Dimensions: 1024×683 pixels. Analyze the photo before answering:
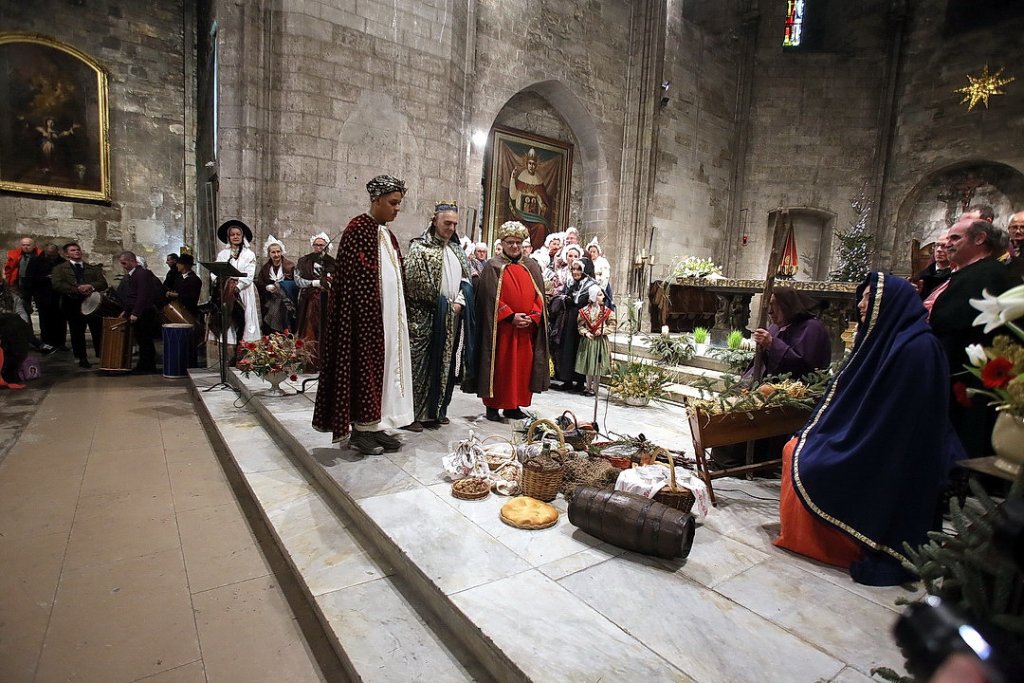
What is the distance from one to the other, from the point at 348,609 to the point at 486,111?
9.59 m

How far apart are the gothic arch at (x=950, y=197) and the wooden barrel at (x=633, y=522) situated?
546 inches

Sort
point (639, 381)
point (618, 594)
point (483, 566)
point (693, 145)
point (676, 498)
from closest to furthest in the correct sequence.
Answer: point (618, 594) < point (483, 566) < point (676, 498) < point (639, 381) < point (693, 145)

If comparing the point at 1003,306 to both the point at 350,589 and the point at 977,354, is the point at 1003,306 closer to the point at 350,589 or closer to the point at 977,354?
the point at 977,354

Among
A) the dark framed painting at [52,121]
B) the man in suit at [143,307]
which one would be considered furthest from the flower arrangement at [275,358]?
the dark framed painting at [52,121]

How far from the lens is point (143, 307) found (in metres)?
7.77

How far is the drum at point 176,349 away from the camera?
754 cm

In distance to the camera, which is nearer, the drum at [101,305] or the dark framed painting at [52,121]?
the drum at [101,305]

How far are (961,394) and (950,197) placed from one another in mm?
12641

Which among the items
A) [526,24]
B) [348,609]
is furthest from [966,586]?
[526,24]

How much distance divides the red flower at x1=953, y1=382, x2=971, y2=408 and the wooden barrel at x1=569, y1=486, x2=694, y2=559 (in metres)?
1.81

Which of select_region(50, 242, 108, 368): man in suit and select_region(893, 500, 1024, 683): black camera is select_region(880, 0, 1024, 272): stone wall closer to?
select_region(893, 500, 1024, 683): black camera

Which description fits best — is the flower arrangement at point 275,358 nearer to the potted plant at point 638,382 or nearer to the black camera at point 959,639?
the potted plant at point 638,382

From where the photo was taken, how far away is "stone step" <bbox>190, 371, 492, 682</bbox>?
208 centimetres


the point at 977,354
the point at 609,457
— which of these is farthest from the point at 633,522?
the point at 977,354
